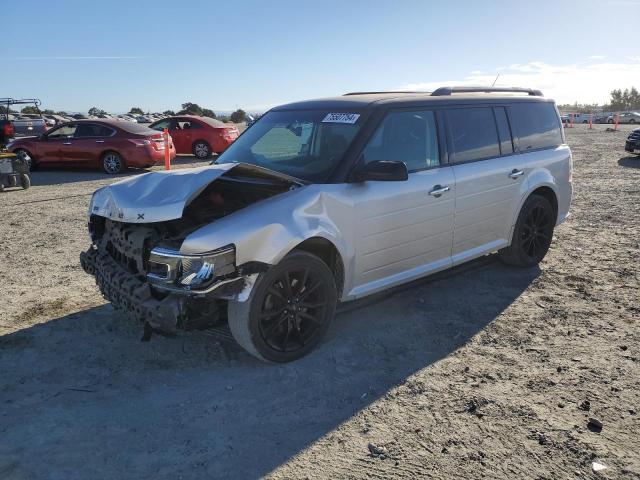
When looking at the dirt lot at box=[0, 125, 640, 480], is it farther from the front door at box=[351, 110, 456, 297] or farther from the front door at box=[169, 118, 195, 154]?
the front door at box=[169, 118, 195, 154]

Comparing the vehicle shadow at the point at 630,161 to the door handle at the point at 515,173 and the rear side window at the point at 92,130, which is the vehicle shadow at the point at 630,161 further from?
the rear side window at the point at 92,130

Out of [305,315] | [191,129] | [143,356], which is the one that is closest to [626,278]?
[305,315]

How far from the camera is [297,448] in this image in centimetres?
300

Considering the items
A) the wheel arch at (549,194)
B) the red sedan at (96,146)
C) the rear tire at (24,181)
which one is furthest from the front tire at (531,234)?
the red sedan at (96,146)

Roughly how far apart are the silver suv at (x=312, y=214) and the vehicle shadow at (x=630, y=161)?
11.6m

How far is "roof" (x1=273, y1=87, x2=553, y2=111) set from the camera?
464 centimetres

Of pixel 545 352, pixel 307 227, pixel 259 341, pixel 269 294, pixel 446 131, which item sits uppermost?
pixel 446 131

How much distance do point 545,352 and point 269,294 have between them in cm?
213

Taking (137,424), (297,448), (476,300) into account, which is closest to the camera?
(297,448)

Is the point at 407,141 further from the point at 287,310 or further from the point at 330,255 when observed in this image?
the point at 287,310

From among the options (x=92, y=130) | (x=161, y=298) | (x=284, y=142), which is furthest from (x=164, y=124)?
(x=161, y=298)

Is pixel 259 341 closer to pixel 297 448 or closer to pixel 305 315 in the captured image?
pixel 305 315

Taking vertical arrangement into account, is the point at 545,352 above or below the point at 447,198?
below

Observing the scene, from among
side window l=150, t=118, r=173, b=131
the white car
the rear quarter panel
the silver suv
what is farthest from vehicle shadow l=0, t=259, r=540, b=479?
the white car
